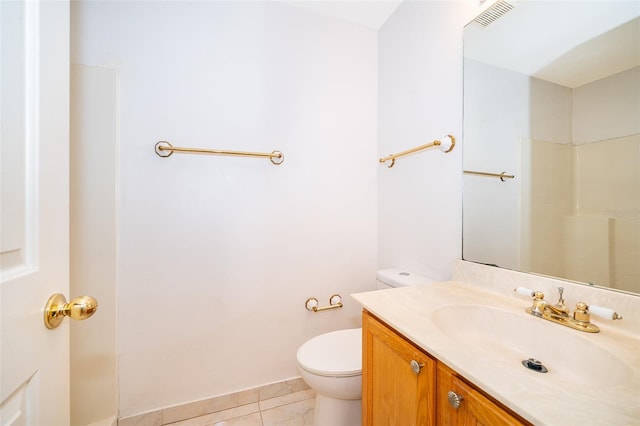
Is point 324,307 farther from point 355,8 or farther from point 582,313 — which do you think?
point 355,8

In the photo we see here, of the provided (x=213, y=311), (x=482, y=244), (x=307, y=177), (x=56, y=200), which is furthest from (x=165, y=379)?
(x=482, y=244)

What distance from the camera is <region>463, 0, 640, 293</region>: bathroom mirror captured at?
69 cm

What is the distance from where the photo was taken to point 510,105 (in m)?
1.00

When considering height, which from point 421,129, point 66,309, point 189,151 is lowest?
point 66,309

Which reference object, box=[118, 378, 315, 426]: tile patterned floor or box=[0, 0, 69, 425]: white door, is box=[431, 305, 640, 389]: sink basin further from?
box=[118, 378, 315, 426]: tile patterned floor

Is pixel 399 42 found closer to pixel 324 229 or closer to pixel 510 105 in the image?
pixel 510 105

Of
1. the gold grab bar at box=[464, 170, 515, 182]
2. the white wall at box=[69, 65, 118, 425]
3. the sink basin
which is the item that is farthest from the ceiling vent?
the white wall at box=[69, 65, 118, 425]

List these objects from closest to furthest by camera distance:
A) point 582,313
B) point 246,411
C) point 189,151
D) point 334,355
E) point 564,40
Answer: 1. point 582,313
2. point 564,40
3. point 334,355
4. point 189,151
5. point 246,411

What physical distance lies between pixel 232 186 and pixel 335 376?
42.5 inches

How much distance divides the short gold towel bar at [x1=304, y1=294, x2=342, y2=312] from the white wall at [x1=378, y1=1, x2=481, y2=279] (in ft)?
1.25

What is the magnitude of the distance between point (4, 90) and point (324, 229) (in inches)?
53.4

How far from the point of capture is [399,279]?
4.28 ft

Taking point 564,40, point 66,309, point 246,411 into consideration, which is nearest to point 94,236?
point 66,309

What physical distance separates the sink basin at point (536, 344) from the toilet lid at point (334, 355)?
19.0 inches
